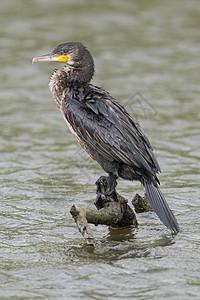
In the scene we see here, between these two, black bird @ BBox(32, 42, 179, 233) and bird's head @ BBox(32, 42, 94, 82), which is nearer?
black bird @ BBox(32, 42, 179, 233)

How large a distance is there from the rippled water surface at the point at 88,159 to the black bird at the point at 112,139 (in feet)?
1.49

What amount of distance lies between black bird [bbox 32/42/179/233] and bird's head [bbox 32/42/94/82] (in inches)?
6.4

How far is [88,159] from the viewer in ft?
29.3

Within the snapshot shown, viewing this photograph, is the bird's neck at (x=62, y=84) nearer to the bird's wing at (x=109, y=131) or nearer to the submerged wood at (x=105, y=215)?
the bird's wing at (x=109, y=131)

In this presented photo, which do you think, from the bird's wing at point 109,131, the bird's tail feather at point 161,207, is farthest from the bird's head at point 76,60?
the bird's tail feather at point 161,207

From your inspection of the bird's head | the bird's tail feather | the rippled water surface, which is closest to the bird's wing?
the bird's tail feather

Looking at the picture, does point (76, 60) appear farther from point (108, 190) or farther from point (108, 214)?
point (108, 214)

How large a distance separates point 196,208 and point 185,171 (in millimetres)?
1374

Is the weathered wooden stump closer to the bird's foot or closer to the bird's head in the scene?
the bird's foot

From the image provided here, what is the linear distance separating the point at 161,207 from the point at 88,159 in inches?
120

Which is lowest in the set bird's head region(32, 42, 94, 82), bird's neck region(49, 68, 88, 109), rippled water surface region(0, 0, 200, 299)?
rippled water surface region(0, 0, 200, 299)

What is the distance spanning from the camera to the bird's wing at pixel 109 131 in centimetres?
607

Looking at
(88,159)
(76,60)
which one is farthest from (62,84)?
(88,159)

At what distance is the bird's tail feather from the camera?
594cm
